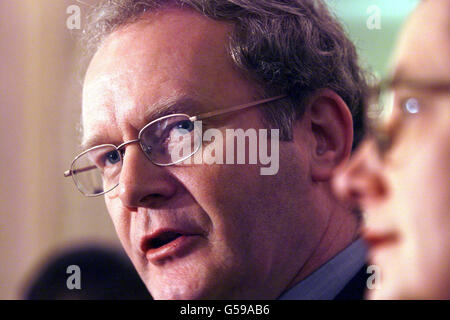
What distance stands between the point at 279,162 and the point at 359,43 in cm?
30

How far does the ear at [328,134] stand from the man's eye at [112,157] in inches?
15.3

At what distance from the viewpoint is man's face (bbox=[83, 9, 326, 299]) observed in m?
1.07

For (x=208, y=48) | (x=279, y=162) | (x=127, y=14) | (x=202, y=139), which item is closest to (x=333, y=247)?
(x=279, y=162)

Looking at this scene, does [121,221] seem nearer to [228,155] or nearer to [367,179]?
[228,155]

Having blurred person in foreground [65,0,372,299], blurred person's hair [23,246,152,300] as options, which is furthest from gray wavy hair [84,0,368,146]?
blurred person's hair [23,246,152,300]

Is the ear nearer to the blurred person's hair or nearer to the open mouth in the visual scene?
the open mouth

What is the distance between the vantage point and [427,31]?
0.70 meters

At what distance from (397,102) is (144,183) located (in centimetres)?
51

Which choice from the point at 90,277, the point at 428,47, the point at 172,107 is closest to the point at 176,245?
the point at 172,107

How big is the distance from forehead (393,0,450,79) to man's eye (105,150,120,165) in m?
0.62

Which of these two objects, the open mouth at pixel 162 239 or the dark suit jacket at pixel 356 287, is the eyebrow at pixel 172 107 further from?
the dark suit jacket at pixel 356 287

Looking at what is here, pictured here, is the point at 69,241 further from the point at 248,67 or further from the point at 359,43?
the point at 359,43

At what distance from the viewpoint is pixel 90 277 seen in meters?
1.40

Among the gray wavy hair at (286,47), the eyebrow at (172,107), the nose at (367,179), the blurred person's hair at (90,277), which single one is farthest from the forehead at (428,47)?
the blurred person's hair at (90,277)
